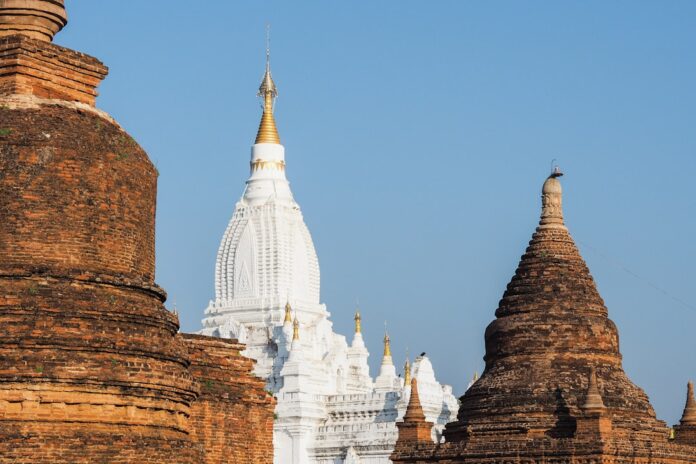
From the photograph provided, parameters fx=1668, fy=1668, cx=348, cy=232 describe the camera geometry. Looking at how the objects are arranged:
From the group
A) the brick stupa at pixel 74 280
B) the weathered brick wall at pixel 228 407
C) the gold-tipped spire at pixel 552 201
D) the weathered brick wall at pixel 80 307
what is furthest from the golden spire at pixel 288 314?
the weathered brick wall at pixel 80 307

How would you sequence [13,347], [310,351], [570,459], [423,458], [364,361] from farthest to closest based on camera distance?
[364,361] < [310,351] < [423,458] < [570,459] < [13,347]

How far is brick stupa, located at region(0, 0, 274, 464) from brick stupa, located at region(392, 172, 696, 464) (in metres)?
10.9

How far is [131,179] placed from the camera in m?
23.4

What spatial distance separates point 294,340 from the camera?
246 ft

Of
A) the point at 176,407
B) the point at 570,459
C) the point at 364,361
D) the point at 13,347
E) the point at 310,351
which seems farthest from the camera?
the point at 364,361

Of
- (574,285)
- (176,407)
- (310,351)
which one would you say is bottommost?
(176,407)

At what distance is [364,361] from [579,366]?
164 feet

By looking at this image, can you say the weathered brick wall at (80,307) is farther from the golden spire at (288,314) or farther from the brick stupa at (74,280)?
the golden spire at (288,314)

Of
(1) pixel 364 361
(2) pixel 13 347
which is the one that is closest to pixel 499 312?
(2) pixel 13 347

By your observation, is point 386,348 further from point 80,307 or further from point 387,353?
point 80,307

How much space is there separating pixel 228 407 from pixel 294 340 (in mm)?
47512

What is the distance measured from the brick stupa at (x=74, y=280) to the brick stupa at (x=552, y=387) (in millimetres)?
10925

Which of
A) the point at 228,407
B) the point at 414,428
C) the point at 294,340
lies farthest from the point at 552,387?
the point at 294,340

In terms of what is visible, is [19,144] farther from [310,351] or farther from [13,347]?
[310,351]
